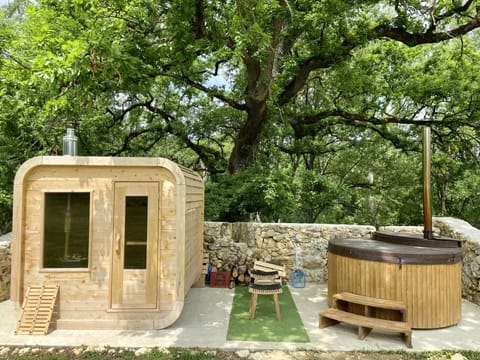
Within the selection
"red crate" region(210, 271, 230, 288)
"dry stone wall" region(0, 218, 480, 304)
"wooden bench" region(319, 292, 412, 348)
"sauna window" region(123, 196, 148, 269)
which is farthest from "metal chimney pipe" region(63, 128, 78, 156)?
"wooden bench" region(319, 292, 412, 348)

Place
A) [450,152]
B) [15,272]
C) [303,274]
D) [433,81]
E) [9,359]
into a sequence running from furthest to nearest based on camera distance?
1. [450,152]
2. [433,81]
3. [303,274]
4. [15,272]
5. [9,359]

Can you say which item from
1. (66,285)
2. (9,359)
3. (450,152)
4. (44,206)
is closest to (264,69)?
(44,206)

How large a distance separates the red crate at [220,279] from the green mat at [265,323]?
773 mm

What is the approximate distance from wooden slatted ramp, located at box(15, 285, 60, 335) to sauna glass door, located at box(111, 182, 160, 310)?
0.81 meters

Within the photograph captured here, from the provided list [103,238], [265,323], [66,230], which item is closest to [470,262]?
[265,323]

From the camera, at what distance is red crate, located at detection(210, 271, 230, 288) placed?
6.91 m

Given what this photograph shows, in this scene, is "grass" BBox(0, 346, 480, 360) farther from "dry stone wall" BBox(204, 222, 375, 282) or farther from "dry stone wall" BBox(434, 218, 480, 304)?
"dry stone wall" BBox(204, 222, 375, 282)

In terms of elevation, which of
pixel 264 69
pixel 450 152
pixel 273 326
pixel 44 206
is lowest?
pixel 273 326

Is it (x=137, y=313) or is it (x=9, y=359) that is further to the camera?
(x=137, y=313)

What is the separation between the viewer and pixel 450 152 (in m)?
10.8

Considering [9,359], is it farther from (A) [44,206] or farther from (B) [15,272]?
(A) [44,206]

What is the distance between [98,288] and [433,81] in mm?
9761

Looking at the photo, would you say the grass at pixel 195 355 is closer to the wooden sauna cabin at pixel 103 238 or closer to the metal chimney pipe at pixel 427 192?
the wooden sauna cabin at pixel 103 238

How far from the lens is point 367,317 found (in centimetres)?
454
